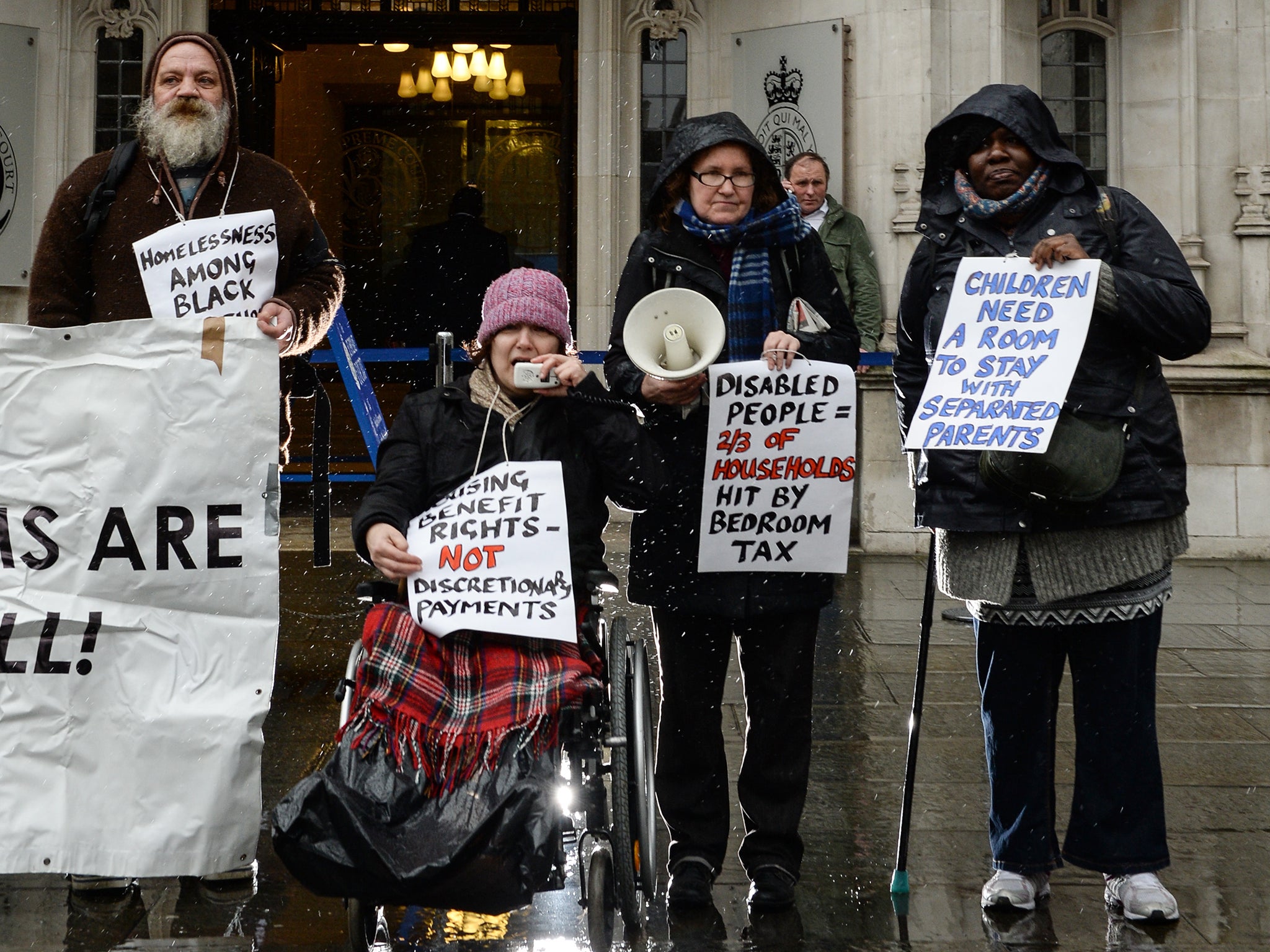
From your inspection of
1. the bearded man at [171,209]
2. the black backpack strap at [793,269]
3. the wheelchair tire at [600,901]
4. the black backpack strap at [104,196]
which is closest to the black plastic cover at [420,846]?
the wheelchair tire at [600,901]

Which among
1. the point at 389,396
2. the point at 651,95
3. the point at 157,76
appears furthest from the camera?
the point at 389,396

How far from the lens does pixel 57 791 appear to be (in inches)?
161

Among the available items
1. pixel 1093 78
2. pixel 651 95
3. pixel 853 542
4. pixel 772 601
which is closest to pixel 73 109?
pixel 651 95

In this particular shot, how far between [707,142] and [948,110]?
6857 millimetres

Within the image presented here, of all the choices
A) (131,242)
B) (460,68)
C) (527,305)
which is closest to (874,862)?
(527,305)

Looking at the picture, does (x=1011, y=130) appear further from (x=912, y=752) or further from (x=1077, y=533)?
(x=912, y=752)

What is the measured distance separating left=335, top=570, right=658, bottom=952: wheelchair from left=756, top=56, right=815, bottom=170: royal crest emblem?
7.66 metres

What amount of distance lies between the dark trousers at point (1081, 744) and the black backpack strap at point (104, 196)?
9.61ft

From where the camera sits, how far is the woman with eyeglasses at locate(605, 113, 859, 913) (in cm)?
407

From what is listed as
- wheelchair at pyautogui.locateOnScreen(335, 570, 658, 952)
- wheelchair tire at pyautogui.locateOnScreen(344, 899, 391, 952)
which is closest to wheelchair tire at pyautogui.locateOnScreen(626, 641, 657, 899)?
wheelchair at pyautogui.locateOnScreen(335, 570, 658, 952)

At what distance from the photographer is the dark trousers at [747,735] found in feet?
13.5

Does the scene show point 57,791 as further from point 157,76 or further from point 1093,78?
point 1093,78

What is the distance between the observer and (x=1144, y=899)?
3.90 metres

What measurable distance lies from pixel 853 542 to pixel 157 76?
22.8 feet
